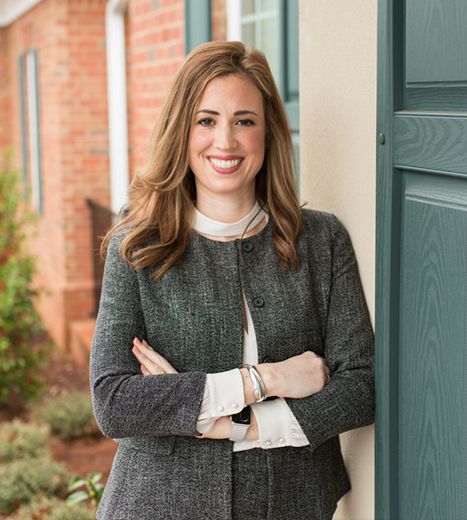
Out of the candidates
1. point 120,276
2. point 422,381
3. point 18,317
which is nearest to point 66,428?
point 18,317

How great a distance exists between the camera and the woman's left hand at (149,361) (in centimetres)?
176

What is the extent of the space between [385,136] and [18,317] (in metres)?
4.79

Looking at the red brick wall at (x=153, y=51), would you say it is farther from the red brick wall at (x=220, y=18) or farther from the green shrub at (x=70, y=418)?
the green shrub at (x=70, y=418)

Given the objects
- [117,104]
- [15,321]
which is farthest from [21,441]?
[117,104]

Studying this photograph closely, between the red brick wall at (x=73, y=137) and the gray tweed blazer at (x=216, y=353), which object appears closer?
the gray tweed blazer at (x=216, y=353)

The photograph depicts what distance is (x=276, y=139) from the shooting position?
197 centimetres

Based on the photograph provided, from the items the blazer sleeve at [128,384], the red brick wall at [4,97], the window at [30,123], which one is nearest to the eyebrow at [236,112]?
the blazer sleeve at [128,384]

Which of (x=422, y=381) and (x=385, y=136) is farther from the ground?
(x=385, y=136)

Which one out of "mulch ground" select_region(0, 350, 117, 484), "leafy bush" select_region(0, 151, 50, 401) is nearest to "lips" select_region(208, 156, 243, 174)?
"mulch ground" select_region(0, 350, 117, 484)

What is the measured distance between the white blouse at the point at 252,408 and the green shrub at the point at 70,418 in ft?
12.4

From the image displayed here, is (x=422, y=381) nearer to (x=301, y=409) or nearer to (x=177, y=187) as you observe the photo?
(x=301, y=409)

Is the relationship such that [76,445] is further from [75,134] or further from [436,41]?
[436,41]

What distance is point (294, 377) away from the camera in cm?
175

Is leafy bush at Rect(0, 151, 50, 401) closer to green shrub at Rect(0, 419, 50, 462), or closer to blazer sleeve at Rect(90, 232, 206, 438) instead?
green shrub at Rect(0, 419, 50, 462)
